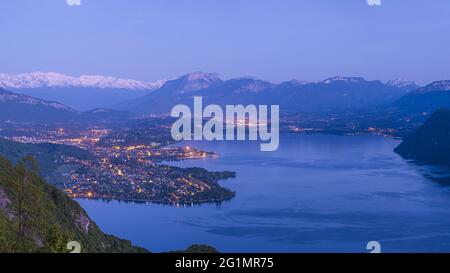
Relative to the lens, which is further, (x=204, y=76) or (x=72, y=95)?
(x=72, y=95)

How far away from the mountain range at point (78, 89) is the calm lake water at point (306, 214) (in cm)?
8239

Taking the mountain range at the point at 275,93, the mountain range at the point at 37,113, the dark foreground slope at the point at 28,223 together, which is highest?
the mountain range at the point at 275,93

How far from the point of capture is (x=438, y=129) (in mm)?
35906

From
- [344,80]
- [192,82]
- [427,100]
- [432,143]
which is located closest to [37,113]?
[192,82]

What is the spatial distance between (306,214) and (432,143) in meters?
19.3

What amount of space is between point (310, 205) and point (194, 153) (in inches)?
717

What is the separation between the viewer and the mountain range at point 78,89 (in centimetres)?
11344

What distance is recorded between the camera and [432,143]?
34625mm

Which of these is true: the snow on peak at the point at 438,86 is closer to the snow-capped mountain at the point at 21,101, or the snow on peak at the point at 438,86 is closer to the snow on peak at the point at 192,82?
the snow on peak at the point at 192,82

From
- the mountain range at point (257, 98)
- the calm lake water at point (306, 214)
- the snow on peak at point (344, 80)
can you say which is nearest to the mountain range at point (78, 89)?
the mountain range at point (257, 98)

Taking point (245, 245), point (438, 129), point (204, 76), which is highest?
point (204, 76)

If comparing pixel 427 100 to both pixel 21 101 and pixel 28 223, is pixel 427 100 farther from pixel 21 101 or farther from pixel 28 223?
pixel 28 223

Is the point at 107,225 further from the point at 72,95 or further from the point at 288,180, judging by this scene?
the point at 72,95
